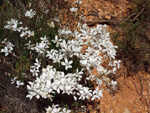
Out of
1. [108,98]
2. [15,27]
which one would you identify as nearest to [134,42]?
[108,98]

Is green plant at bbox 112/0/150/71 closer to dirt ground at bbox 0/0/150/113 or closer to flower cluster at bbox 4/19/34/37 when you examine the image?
dirt ground at bbox 0/0/150/113

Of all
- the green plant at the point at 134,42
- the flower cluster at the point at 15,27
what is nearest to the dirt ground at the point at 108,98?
the green plant at the point at 134,42

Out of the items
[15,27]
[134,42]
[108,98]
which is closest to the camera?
[15,27]

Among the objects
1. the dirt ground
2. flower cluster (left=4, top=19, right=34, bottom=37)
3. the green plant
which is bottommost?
the dirt ground

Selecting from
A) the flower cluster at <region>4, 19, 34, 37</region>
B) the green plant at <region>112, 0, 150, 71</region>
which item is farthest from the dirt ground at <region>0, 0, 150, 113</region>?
the flower cluster at <region>4, 19, 34, 37</region>

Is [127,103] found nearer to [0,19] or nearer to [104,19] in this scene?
[104,19]

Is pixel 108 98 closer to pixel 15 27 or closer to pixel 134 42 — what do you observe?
pixel 134 42

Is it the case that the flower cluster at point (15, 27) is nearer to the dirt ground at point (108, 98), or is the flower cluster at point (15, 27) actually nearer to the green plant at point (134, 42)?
the dirt ground at point (108, 98)

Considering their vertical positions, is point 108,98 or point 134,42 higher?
point 134,42

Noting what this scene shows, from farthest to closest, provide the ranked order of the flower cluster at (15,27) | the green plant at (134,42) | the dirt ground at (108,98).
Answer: the green plant at (134,42) < the dirt ground at (108,98) < the flower cluster at (15,27)

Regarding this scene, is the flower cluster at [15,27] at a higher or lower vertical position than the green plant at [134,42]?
lower

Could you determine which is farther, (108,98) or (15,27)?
(108,98)

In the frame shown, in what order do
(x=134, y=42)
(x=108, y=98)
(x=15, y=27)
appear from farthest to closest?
1. (x=134, y=42)
2. (x=108, y=98)
3. (x=15, y=27)

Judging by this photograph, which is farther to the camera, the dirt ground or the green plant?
the green plant
